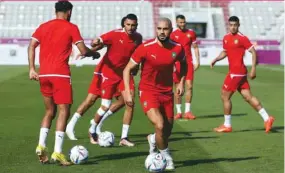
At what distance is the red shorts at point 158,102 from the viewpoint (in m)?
8.93

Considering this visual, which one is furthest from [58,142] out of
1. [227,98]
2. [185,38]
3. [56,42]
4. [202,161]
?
[185,38]

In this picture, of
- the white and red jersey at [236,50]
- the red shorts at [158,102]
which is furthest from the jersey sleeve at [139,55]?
the white and red jersey at [236,50]

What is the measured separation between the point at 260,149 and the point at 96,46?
10.8 feet

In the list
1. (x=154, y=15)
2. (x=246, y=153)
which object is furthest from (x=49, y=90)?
(x=154, y=15)

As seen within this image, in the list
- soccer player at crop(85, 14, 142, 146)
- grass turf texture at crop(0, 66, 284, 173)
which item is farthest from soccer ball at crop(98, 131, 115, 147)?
soccer player at crop(85, 14, 142, 146)

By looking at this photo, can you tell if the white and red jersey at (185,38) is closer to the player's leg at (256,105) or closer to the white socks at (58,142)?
the player's leg at (256,105)

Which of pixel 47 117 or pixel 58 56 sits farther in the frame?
pixel 47 117

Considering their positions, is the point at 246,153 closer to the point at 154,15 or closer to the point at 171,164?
the point at 171,164

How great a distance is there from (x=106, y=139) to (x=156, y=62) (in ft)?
7.65

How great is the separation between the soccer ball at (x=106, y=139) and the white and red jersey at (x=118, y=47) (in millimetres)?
1302

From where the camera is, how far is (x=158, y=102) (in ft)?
29.5

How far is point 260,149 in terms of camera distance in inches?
423

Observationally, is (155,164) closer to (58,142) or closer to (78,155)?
(78,155)

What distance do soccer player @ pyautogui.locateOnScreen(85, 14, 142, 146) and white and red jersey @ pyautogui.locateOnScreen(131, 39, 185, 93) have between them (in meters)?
2.03
